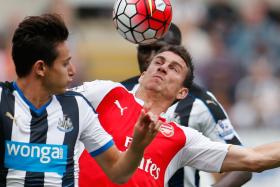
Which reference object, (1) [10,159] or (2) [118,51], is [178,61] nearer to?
(1) [10,159]

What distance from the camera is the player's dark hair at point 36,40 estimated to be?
19.2ft

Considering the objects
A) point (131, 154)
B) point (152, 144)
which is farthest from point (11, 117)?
point (152, 144)

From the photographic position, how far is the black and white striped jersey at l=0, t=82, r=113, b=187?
19.1ft

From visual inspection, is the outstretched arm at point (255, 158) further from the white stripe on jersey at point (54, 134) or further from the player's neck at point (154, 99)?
the white stripe on jersey at point (54, 134)

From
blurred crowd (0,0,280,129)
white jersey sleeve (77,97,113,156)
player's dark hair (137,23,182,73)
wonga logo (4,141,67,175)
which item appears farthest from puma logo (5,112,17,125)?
blurred crowd (0,0,280,129)

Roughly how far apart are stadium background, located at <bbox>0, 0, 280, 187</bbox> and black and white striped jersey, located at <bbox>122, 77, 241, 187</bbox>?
164 inches

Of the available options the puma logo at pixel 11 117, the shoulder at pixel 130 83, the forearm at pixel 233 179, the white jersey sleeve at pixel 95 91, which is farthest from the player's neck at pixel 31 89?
the forearm at pixel 233 179

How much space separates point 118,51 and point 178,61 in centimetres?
937

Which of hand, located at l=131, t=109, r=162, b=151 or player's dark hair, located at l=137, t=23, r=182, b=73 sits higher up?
hand, located at l=131, t=109, r=162, b=151

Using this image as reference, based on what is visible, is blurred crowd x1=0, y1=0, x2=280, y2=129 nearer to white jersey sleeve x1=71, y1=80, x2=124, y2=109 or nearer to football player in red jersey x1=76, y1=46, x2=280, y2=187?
football player in red jersey x1=76, y1=46, x2=280, y2=187

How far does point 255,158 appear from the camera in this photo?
6703mm

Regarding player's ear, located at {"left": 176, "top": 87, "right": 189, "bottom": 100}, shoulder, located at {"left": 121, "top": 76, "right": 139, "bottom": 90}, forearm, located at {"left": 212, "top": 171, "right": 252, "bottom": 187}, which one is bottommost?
forearm, located at {"left": 212, "top": 171, "right": 252, "bottom": 187}

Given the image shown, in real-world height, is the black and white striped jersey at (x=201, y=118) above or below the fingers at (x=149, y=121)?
below

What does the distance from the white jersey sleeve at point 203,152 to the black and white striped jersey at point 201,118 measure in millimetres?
917
